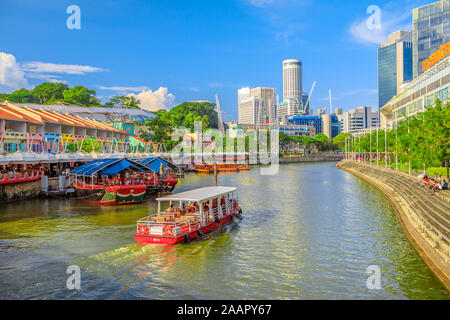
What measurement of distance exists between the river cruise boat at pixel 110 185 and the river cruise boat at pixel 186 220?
12473 mm

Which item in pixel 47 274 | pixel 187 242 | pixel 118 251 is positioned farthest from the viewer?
pixel 187 242

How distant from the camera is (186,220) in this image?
2319 centimetres

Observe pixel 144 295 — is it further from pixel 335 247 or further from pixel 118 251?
pixel 335 247

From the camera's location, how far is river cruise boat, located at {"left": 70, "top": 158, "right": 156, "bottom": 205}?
37.1 meters

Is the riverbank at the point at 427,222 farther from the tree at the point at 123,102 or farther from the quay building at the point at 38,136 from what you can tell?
the tree at the point at 123,102

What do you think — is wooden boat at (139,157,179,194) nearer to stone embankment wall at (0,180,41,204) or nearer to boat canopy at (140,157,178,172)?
boat canopy at (140,157,178,172)

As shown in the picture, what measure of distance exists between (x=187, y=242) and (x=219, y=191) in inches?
263

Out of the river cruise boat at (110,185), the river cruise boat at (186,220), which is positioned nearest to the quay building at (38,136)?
the river cruise boat at (110,185)

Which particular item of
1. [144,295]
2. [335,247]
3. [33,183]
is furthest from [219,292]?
[33,183]

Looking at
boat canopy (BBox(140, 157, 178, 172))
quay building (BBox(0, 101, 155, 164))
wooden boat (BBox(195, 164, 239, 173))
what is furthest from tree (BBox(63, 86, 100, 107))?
boat canopy (BBox(140, 157, 178, 172))

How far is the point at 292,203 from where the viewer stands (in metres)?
39.4

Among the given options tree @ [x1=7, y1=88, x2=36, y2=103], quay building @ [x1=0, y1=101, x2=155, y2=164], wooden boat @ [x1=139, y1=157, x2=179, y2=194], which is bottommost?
wooden boat @ [x1=139, y1=157, x2=179, y2=194]

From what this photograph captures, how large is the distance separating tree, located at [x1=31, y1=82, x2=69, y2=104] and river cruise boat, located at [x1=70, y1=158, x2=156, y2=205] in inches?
3736

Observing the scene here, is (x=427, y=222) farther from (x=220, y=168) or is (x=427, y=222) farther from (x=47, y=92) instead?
(x=47, y=92)
